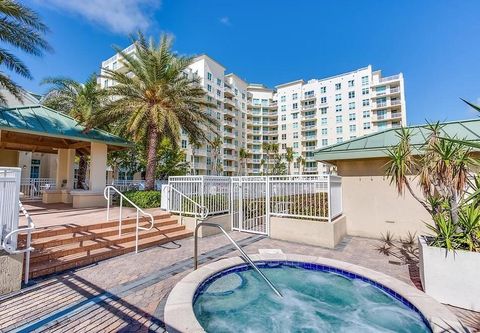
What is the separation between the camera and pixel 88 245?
21.7ft

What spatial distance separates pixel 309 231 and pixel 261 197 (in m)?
2.47

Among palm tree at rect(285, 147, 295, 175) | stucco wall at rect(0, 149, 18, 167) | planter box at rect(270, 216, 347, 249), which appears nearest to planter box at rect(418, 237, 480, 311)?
planter box at rect(270, 216, 347, 249)

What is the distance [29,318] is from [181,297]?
235 cm

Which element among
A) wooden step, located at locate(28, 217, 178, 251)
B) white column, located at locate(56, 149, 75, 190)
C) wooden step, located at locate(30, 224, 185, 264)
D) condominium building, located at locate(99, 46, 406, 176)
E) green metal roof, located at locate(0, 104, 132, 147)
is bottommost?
wooden step, located at locate(30, 224, 185, 264)

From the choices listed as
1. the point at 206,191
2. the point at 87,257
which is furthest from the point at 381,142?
the point at 87,257

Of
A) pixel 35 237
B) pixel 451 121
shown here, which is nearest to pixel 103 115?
pixel 35 237

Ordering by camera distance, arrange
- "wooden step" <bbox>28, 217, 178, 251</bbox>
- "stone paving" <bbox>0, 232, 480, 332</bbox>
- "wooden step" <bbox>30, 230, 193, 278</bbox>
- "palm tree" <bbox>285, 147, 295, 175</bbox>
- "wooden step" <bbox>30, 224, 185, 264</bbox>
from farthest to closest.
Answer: "palm tree" <bbox>285, 147, 295, 175</bbox>
"wooden step" <bbox>28, 217, 178, 251</bbox>
"wooden step" <bbox>30, 224, 185, 264</bbox>
"wooden step" <bbox>30, 230, 193, 278</bbox>
"stone paving" <bbox>0, 232, 480, 332</bbox>

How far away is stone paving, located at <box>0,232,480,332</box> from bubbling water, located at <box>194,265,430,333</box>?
0.91 metres

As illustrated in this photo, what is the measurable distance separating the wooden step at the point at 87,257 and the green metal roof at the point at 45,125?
7379 millimetres

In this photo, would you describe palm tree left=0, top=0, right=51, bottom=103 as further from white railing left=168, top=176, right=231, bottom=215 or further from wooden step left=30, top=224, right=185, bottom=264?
wooden step left=30, top=224, right=185, bottom=264

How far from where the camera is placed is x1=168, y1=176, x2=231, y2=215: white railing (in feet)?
32.7

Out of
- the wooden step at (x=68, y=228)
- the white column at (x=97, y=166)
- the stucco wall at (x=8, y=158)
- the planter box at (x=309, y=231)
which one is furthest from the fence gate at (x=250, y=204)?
the stucco wall at (x=8, y=158)

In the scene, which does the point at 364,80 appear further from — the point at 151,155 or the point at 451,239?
the point at 451,239

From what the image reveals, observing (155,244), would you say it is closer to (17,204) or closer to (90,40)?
(17,204)
